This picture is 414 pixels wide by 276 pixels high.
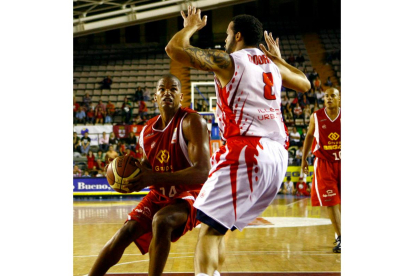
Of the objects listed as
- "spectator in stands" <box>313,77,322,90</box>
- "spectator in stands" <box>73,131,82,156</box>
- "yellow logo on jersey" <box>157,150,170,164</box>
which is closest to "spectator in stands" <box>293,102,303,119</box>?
"spectator in stands" <box>313,77,322,90</box>

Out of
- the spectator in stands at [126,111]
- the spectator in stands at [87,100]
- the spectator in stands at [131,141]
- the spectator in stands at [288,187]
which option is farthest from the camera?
the spectator in stands at [87,100]

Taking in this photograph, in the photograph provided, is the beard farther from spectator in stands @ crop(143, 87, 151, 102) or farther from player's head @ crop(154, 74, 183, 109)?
spectator in stands @ crop(143, 87, 151, 102)

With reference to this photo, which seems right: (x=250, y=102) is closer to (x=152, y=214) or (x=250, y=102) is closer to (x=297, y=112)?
(x=152, y=214)

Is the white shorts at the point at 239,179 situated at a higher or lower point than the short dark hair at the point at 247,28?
lower

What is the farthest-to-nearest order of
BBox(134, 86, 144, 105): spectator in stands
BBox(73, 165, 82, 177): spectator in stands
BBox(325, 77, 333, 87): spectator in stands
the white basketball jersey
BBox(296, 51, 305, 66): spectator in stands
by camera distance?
BBox(296, 51, 305, 66): spectator in stands → BBox(325, 77, 333, 87): spectator in stands → BBox(134, 86, 144, 105): spectator in stands → BBox(73, 165, 82, 177): spectator in stands → the white basketball jersey

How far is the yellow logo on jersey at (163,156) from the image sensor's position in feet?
12.0

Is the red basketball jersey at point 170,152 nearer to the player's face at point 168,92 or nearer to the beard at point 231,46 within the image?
the player's face at point 168,92

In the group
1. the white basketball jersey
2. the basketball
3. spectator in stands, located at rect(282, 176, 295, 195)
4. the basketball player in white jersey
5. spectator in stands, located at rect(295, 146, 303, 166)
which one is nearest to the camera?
the basketball player in white jersey

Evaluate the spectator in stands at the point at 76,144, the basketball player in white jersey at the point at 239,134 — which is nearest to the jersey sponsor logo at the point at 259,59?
the basketball player in white jersey at the point at 239,134

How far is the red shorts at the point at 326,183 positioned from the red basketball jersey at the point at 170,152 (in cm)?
262

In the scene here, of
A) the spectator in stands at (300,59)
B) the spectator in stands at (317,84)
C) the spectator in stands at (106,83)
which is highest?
the spectator in stands at (300,59)

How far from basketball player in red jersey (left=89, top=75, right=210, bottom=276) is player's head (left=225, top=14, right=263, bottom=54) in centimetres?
72

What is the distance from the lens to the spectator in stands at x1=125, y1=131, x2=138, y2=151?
14281 mm
